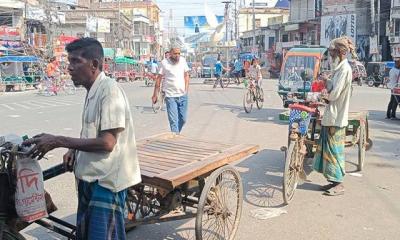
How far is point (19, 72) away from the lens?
2784cm

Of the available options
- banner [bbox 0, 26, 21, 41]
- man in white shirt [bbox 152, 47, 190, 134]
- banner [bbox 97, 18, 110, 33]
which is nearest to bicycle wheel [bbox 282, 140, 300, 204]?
man in white shirt [bbox 152, 47, 190, 134]

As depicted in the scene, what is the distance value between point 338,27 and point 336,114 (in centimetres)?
3703

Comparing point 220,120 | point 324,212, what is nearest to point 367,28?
point 220,120

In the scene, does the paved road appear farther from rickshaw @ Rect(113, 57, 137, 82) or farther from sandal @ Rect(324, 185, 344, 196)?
rickshaw @ Rect(113, 57, 137, 82)

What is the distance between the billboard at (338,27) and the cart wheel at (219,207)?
35.1 meters

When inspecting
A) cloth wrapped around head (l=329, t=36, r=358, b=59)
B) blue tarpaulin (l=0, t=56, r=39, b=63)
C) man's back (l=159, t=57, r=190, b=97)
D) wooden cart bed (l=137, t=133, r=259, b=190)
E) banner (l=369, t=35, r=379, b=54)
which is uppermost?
banner (l=369, t=35, r=379, b=54)

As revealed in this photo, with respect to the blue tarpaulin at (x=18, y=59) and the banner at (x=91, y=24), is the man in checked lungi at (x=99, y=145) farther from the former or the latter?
the banner at (x=91, y=24)

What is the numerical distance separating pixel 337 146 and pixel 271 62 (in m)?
47.1

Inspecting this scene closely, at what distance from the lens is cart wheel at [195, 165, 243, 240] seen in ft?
11.5

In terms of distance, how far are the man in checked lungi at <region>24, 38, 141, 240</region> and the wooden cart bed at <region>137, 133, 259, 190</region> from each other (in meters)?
0.44

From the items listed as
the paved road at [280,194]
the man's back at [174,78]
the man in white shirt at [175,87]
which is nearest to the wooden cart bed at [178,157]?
the paved road at [280,194]

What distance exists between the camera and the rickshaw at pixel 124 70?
39956 millimetres

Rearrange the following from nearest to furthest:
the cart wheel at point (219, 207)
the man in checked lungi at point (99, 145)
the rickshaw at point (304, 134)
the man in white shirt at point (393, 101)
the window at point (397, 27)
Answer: the man in checked lungi at point (99, 145)
the cart wheel at point (219, 207)
the rickshaw at point (304, 134)
the man in white shirt at point (393, 101)
the window at point (397, 27)

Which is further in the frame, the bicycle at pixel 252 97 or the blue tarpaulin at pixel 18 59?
the blue tarpaulin at pixel 18 59
